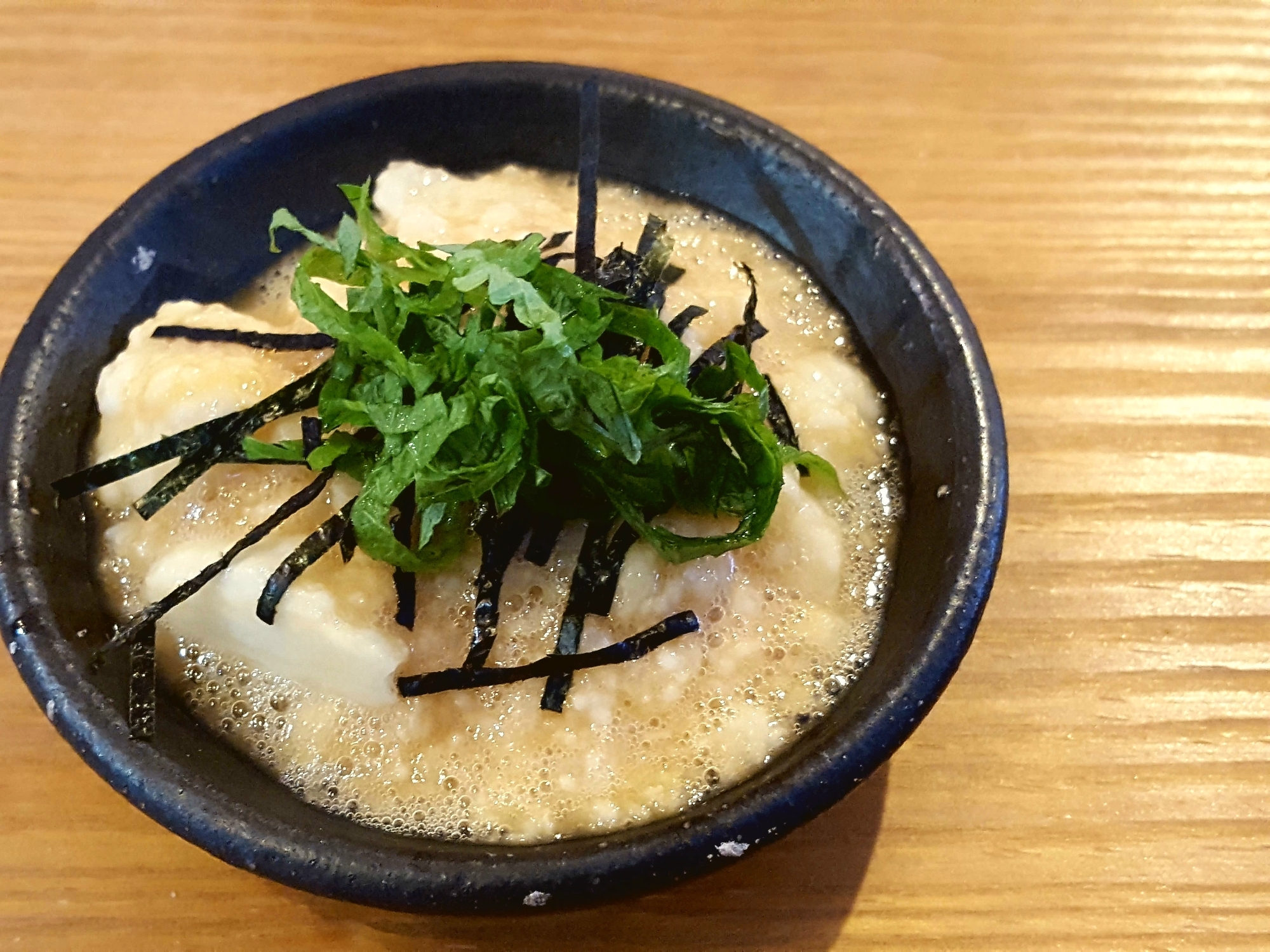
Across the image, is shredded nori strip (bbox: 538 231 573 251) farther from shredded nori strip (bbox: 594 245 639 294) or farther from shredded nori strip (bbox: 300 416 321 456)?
shredded nori strip (bbox: 300 416 321 456)

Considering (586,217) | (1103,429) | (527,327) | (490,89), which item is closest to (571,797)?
(527,327)

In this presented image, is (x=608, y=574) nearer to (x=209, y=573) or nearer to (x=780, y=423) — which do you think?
(x=780, y=423)

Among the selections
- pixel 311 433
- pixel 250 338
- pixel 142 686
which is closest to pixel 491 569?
pixel 311 433

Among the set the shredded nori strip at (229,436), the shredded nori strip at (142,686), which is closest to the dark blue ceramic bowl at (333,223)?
the shredded nori strip at (142,686)

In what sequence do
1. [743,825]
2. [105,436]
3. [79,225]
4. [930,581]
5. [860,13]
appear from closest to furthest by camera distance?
[743,825] < [930,581] < [105,436] < [79,225] < [860,13]

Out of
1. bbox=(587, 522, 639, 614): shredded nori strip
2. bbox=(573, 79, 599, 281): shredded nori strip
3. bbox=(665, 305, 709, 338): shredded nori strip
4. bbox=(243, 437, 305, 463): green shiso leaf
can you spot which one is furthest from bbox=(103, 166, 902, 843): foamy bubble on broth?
bbox=(573, 79, 599, 281): shredded nori strip

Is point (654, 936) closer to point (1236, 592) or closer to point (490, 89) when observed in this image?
point (1236, 592)
